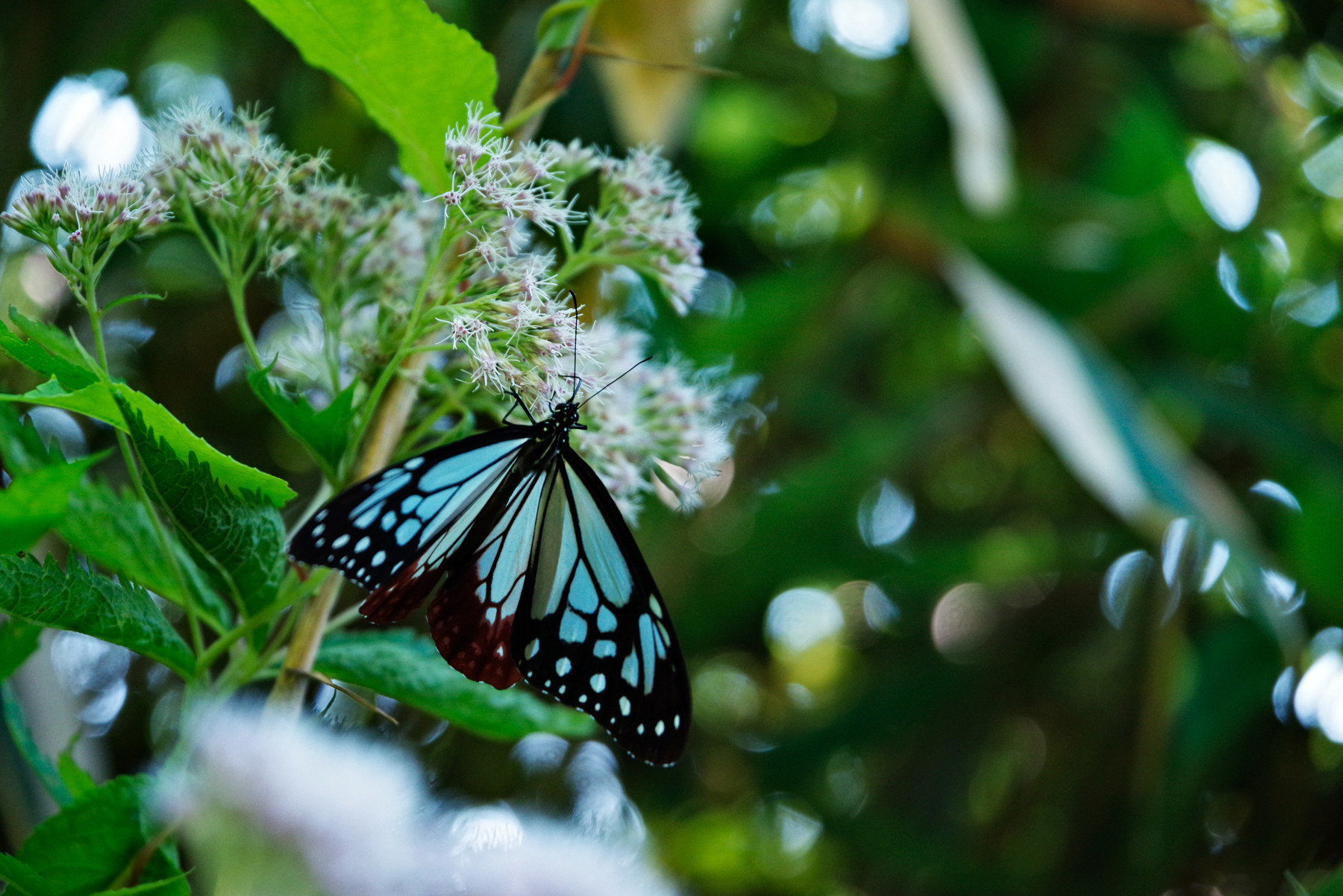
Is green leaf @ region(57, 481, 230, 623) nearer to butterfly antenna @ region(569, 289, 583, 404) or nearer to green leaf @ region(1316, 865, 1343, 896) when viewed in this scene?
butterfly antenna @ region(569, 289, 583, 404)

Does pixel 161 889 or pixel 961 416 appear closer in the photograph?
pixel 161 889

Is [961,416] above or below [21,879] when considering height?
below

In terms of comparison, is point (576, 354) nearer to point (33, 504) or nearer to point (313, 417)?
point (313, 417)

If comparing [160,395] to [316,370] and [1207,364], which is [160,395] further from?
[1207,364]

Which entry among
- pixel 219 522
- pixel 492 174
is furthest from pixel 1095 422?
pixel 219 522

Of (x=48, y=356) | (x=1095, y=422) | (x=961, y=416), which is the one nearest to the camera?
(x=48, y=356)

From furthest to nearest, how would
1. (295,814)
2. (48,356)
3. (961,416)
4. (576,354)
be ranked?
1. (961,416)
2. (576,354)
3. (48,356)
4. (295,814)

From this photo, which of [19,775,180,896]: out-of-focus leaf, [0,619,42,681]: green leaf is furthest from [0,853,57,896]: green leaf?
[0,619,42,681]: green leaf
